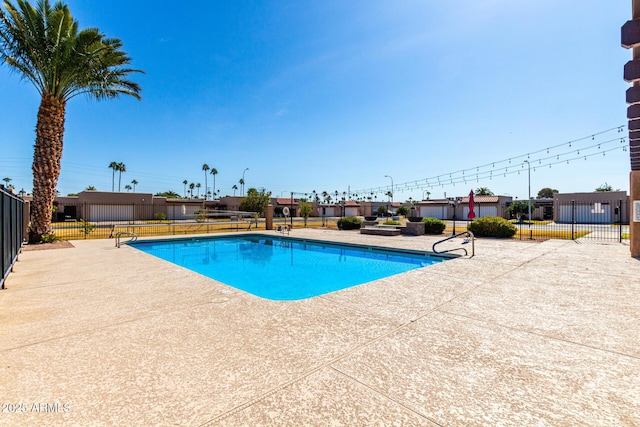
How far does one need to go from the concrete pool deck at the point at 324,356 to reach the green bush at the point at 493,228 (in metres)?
10.3

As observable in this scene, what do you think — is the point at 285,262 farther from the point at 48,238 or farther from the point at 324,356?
the point at 48,238

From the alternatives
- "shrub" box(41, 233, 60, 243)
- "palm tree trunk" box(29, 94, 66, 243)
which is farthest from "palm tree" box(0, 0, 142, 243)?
"shrub" box(41, 233, 60, 243)

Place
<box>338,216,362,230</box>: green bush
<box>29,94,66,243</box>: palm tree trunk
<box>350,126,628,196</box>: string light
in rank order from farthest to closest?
<box>338,216,362,230</box>: green bush < <box>350,126,628,196</box>: string light < <box>29,94,66,243</box>: palm tree trunk

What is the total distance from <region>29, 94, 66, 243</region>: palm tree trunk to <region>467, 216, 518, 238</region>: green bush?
2048 cm

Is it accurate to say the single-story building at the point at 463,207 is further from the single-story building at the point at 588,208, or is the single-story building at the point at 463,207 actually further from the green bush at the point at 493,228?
the green bush at the point at 493,228

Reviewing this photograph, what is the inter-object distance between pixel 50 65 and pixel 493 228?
2237 centimetres

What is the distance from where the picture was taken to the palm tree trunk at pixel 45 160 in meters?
12.3

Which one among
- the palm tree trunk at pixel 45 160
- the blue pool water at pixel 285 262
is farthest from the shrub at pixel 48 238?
the blue pool water at pixel 285 262

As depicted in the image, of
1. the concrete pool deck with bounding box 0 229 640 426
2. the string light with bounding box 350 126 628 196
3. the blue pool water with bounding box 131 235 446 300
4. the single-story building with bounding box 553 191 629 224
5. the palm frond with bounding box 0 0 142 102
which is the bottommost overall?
the blue pool water with bounding box 131 235 446 300

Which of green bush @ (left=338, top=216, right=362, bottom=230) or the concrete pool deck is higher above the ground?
green bush @ (left=338, top=216, right=362, bottom=230)

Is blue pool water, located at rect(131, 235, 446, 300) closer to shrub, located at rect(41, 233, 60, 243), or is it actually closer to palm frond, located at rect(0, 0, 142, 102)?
shrub, located at rect(41, 233, 60, 243)

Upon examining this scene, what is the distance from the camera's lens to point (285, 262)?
37.6ft

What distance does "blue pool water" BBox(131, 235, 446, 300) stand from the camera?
8.12 m

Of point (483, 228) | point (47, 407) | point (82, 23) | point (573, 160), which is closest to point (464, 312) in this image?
point (47, 407)
